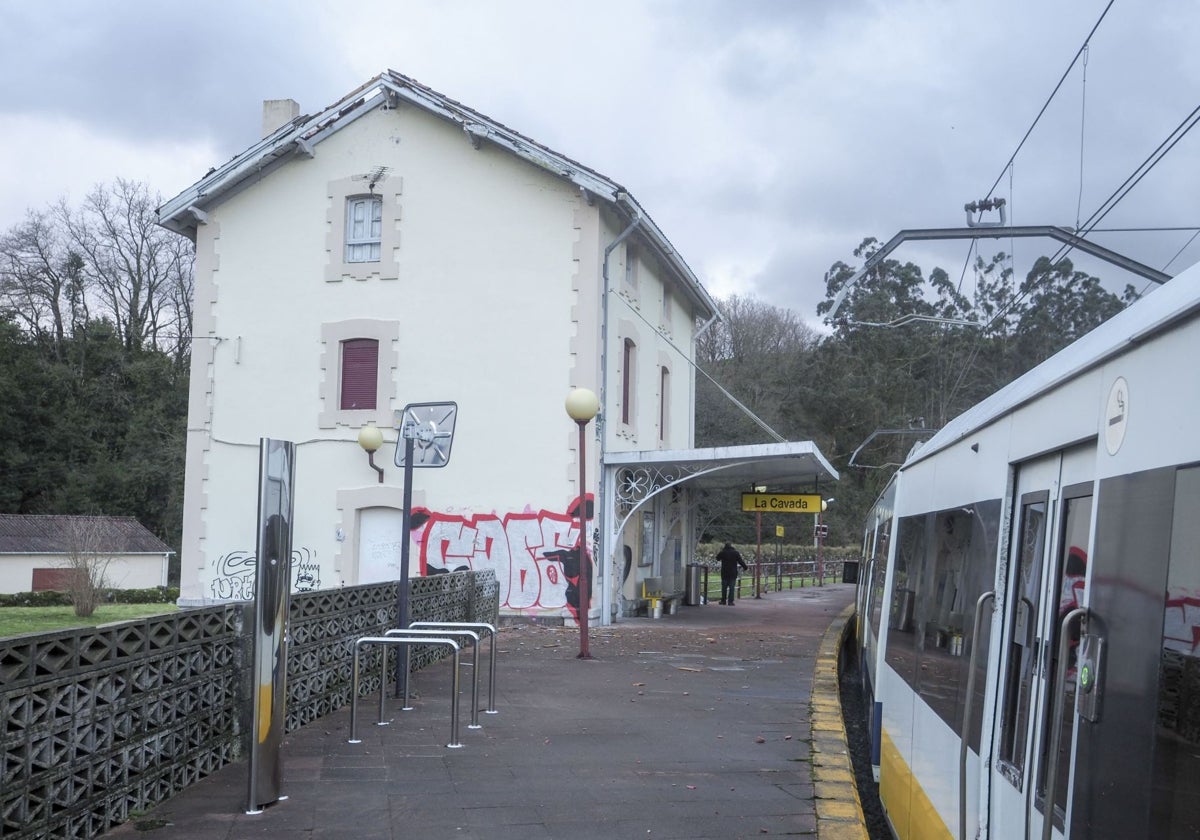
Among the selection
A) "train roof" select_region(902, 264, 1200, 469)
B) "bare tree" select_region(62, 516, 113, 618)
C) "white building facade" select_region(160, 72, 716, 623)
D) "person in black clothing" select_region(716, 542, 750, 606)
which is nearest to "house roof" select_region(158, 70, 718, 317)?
"white building facade" select_region(160, 72, 716, 623)

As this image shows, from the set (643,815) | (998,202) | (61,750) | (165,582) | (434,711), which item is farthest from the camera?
(165,582)

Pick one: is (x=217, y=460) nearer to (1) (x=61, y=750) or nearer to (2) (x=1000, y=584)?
(1) (x=61, y=750)

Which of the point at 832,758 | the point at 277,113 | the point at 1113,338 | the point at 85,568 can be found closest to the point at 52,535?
the point at 85,568

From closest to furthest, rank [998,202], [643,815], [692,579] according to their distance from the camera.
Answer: [643,815], [998,202], [692,579]

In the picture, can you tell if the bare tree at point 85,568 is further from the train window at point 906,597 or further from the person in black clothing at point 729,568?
the train window at point 906,597

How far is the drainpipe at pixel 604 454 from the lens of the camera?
20.8 metres

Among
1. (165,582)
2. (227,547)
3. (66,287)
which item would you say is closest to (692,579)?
(227,547)

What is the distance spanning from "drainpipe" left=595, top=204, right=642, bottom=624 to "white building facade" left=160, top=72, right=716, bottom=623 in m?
0.05

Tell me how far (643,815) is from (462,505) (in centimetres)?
1455

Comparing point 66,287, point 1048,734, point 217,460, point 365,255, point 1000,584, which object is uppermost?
point 66,287

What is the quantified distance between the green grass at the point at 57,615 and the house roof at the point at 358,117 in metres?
16.7

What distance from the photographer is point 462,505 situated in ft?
69.6

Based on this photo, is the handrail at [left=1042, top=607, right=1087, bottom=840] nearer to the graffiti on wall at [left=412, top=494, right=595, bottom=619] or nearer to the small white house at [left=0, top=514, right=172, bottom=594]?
the graffiti on wall at [left=412, top=494, right=595, bottom=619]

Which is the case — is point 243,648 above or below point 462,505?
below
